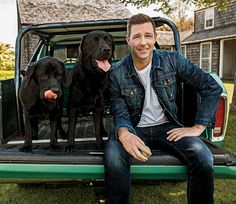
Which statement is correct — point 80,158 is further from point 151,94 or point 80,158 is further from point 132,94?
point 151,94

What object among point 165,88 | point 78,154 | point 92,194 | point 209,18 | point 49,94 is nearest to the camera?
point 78,154

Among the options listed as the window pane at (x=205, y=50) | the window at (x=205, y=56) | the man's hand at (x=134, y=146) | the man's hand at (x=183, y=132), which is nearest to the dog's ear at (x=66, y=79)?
the man's hand at (x=134, y=146)

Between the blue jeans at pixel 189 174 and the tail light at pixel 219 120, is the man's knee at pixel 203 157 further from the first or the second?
the tail light at pixel 219 120

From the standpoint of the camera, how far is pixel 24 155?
7.89ft

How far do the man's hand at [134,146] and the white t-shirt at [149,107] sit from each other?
14.8 inches

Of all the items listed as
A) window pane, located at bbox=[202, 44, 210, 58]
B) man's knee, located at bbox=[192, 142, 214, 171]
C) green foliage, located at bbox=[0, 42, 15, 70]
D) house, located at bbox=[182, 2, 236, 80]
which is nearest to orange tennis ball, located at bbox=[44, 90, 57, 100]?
man's knee, located at bbox=[192, 142, 214, 171]

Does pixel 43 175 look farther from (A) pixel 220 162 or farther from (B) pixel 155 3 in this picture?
(B) pixel 155 3

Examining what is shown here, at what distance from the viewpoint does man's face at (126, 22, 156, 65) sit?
2.78m

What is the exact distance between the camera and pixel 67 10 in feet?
63.4

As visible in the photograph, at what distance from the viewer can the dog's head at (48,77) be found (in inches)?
107

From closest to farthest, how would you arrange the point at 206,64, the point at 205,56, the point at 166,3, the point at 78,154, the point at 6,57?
the point at 78,154
the point at 166,3
the point at 206,64
the point at 205,56
the point at 6,57

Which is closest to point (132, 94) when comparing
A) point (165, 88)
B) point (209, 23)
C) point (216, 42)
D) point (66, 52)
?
point (165, 88)

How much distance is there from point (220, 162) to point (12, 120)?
2100 millimetres

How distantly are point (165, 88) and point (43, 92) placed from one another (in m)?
1.03
